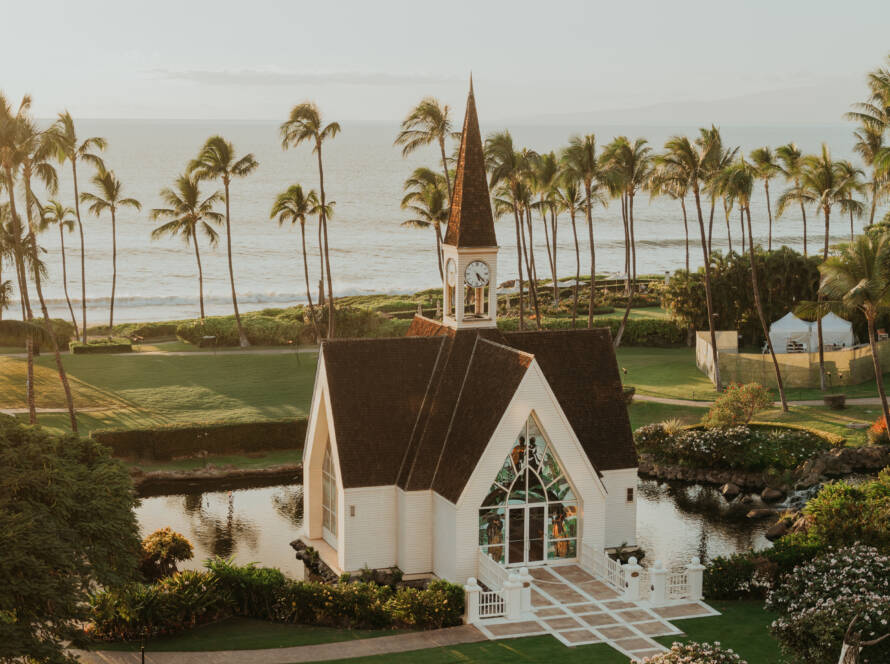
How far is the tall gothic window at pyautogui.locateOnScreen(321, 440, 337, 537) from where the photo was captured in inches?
1484

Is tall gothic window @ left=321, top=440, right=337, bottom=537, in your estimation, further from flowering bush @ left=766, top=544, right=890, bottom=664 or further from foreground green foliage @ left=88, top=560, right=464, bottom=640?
flowering bush @ left=766, top=544, right=890, bottom=664

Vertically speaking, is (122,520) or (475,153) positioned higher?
(475,153)

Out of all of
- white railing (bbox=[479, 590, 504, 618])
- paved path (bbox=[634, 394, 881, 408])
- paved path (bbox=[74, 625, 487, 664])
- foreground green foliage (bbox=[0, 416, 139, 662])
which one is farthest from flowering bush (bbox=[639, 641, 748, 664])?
paved path (bbox=[634, 394, 881, 408])

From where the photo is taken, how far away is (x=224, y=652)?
29000 mm

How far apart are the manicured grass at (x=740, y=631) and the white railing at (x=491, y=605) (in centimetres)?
446

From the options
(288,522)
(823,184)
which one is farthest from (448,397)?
(823,184)

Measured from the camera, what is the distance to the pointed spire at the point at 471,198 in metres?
37.8

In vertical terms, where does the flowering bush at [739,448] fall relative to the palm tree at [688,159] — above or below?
below

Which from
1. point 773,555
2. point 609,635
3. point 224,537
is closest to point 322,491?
point 224,537

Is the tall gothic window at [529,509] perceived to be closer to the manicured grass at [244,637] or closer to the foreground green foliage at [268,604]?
the foreground green foliage at [268,604]

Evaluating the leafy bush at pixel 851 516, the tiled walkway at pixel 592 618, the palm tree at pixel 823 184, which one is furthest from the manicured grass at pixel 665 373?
the tiled walkway at pixel 592 618

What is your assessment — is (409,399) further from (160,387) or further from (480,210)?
(160,387)

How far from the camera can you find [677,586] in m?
33.1

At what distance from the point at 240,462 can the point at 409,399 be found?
15.4 metres
